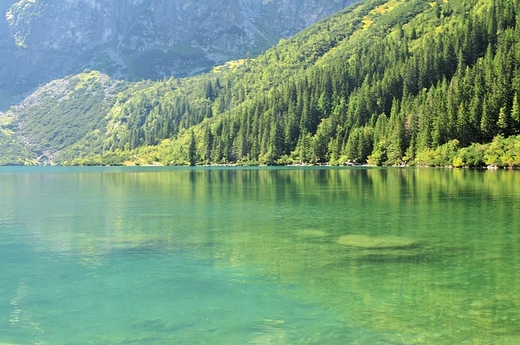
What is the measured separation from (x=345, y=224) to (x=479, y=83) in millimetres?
132562

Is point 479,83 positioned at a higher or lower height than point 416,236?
higher

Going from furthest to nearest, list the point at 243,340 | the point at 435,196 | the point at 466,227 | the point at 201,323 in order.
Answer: the point at 435,196, the point at 466,227, the point at 201,323, the point at 243,340

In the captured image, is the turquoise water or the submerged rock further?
the submerged rock

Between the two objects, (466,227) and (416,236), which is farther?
(466,227)

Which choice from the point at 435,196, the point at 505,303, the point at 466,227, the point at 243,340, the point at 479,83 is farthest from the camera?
the point at 479,83

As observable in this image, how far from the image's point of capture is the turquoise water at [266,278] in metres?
18.1

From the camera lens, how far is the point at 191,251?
107 ft

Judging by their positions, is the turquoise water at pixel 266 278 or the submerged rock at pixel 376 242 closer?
the turquoise water at pixel 266 278

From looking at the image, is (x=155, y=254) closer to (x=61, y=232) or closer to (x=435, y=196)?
(x=61, y=232)

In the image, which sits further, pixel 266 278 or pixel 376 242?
pixel 376 242

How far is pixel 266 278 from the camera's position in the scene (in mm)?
25203

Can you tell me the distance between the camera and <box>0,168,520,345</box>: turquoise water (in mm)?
18094

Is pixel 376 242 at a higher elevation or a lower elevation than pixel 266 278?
higher

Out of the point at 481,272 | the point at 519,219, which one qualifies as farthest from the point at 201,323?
the point at 519,219
